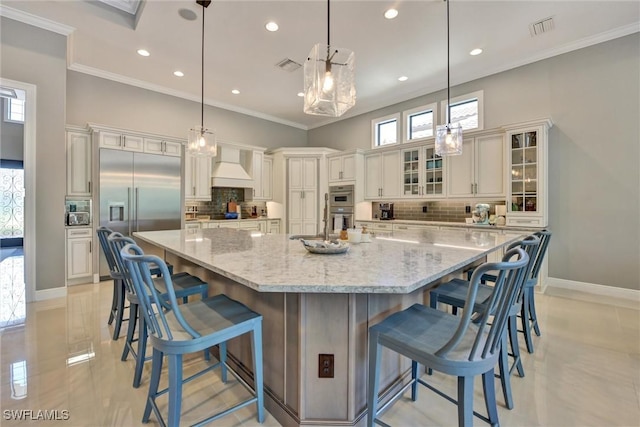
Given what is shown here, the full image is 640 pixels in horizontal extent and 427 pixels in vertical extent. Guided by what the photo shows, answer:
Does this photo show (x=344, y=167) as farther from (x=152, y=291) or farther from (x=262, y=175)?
(x=152, y=291)

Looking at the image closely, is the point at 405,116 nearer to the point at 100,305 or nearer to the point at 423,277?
the point at 423,277

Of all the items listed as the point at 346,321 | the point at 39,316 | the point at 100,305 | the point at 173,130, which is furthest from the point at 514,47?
the point at 39,316

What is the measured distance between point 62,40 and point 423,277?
16.6 feet

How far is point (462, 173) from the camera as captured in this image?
4.71 meters

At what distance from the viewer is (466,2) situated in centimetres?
308

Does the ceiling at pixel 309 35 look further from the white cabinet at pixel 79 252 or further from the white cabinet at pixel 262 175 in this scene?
the white cabinet at pixel 79 252

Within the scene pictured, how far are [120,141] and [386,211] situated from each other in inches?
192

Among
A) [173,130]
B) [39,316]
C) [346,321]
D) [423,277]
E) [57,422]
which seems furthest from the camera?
[173,130]

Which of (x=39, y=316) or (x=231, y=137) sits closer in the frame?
(x=39, y=316)

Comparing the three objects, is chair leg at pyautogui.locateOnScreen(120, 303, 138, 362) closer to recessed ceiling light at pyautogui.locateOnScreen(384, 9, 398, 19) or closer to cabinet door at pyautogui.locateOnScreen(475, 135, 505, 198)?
recessed ceiling light at pyautogui.locateOnScreen(384, 9, 398, 19)

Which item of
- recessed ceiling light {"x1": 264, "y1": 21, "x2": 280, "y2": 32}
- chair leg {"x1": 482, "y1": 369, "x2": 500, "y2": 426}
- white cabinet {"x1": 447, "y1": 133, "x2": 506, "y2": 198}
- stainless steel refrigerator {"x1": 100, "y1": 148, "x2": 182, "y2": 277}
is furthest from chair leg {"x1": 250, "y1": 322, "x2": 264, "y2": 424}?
white cabinet {"x1": 447, "y1": 133, "x2": 506, "y2": 198}

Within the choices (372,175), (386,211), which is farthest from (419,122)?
(386,211)

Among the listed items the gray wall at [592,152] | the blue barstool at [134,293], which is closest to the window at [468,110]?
the gray wall at [592,152]

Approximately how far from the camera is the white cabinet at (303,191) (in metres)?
6.55
